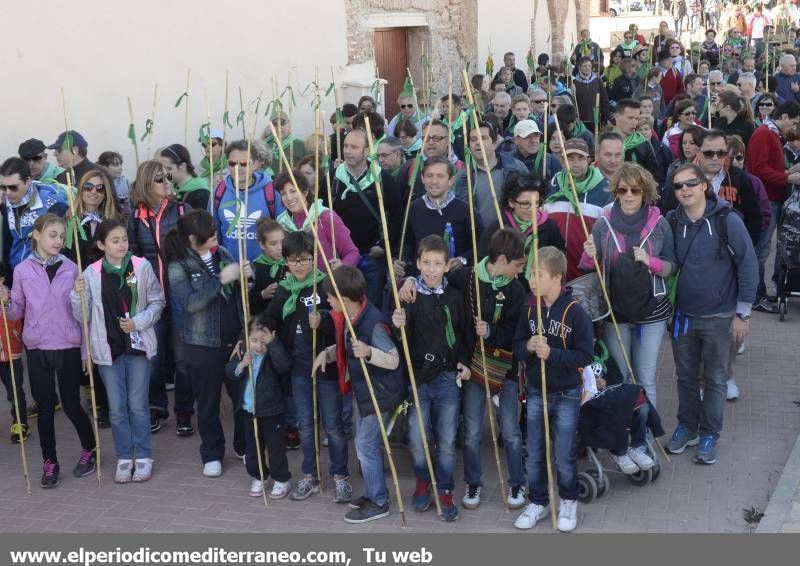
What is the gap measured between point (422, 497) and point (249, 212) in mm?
2315

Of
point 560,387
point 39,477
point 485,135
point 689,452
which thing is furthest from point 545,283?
point 39,477

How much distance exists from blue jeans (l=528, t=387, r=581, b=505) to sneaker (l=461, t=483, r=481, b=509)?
352mm

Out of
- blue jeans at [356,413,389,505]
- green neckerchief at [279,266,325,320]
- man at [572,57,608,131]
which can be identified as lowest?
blue jeans at [356,413,389,505]

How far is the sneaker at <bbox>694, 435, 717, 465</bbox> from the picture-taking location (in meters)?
6.00

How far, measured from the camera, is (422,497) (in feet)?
18.3

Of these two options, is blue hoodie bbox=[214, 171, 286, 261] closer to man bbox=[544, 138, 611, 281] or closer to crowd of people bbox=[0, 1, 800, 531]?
crowd of people bbox=[0, 1, 800, 531]

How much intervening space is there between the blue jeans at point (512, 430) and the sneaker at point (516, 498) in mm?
22

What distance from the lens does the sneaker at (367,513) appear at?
5.49m

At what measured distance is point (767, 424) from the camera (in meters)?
6.61

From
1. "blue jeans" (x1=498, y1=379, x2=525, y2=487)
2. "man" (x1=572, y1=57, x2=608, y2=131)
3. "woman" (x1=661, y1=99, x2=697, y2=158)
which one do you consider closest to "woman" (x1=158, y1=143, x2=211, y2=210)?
"blue jeans" (x1=498, y1=379, x2=525, y2=487)

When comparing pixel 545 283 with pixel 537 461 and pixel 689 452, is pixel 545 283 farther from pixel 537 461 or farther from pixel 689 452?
pixel 689 452

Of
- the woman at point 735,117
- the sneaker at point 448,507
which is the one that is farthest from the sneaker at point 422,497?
the woman at point 735,117

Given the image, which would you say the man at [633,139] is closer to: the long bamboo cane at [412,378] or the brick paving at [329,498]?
the brick paving at [329,498]

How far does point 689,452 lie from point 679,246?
1.27m
